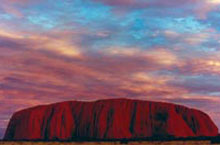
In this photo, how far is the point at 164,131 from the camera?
150m

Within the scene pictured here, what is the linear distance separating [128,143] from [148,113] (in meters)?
95.7

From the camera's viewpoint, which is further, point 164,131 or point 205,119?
point 205,119

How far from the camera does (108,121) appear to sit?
518 feet

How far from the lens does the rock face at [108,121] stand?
153 m

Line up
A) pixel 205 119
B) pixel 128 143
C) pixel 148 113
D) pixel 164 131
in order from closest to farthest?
pixel 128 143 → pixel 164 131 → pixel 148 113 → pixel 205 119

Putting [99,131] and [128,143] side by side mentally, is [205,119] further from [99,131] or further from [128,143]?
[128,143]

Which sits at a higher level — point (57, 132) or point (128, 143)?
point (128, 143)

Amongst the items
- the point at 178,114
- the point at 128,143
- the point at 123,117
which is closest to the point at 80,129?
the point at 123,117

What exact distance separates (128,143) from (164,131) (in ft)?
287

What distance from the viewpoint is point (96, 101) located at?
172 metres

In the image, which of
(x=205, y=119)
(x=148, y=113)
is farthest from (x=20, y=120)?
(x=205, y=119)

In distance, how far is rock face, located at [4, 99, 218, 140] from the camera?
153 meters

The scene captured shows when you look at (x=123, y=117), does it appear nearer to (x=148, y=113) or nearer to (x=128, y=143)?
(x=148, y=113)

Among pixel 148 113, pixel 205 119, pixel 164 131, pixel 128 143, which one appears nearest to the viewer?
pixel 128 143
